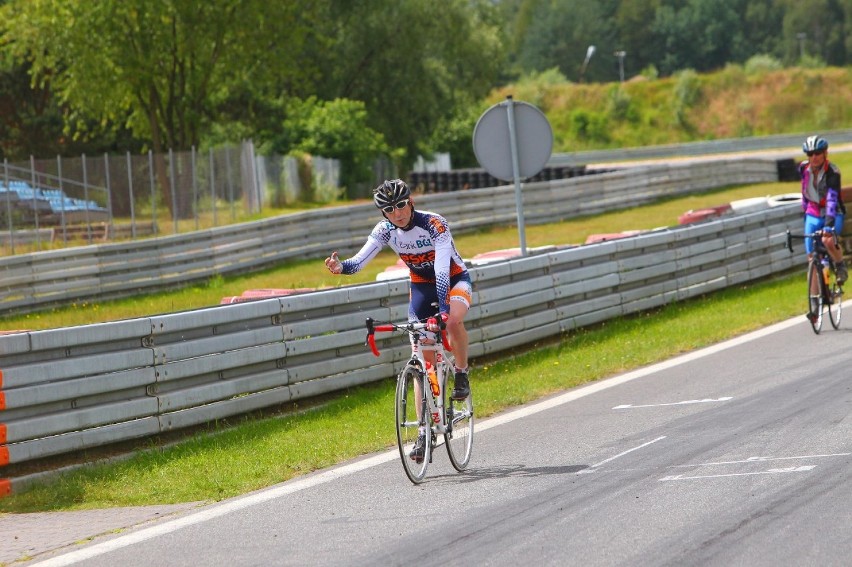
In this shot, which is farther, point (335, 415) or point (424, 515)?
point (335, 415)

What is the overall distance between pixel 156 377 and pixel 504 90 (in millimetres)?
101326

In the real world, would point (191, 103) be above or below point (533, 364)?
above

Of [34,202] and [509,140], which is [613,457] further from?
[34,202]

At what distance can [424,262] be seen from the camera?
9.01 metres

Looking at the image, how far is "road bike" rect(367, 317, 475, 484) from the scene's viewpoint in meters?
8.45

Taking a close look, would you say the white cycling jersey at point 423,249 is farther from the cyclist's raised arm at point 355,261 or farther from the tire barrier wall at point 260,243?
the tire barrier wall at point 260,243

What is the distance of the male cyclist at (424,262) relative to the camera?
28.3 feet

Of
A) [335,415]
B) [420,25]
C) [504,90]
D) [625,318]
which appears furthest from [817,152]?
[504,90]

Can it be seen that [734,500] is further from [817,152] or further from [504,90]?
[504,90]

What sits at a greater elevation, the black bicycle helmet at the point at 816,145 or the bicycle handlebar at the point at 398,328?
the black bicycle helmet at the point at 816,145

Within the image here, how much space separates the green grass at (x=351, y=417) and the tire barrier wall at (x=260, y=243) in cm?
1258

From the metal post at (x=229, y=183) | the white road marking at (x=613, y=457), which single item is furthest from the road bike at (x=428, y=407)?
the metal post at (x=229, y=183)

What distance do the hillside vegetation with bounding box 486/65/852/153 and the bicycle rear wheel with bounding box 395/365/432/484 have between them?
95179 mm

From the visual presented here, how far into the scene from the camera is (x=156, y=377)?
32.7ft
